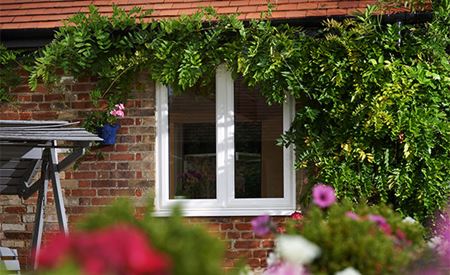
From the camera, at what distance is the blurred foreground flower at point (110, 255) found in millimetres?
1814

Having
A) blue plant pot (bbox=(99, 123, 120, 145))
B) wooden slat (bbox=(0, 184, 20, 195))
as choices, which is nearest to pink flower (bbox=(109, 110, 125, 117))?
blue plant pot (bbox=(99, 123, 120, 145))

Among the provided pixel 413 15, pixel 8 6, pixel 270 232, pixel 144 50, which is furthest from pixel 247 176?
pixel 270 232

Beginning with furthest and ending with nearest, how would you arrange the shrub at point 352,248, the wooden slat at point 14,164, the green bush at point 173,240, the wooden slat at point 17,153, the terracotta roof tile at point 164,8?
1. the terracotta roof tile at point 164,8
2. the wooden slat at point 14,164
3. the wooden slat at point 17,153
4. the shrub at point 352,248
5. the green bush at point 173,240

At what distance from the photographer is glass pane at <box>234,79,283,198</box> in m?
8.36

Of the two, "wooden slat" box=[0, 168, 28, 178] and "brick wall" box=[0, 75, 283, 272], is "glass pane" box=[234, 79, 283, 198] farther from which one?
"wooden slat" box=[0, 168, 28, 178]

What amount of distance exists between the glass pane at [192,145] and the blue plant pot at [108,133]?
1.86 ft

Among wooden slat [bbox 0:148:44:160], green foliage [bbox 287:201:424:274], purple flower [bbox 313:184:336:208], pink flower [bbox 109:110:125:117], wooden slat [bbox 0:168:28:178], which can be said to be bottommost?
green foliage [bbox 287:201:424:274]

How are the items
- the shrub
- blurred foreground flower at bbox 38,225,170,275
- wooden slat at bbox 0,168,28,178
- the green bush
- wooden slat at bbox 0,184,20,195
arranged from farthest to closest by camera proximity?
1. wooden slat at bbox 0,184,20,195
2. wooden slat at bbox 0,168,28,178
3. the shrub
4. the green bush
5. blurred foreground flower at bbox 38,225,170,275

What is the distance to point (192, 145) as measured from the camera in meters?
8.45

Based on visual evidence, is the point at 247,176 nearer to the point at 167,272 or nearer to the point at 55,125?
the point at 55,125

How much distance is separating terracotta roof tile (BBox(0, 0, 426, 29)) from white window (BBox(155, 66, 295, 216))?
0.68 m

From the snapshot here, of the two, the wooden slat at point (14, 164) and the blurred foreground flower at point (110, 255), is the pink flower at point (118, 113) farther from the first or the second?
the blurred foreground flower at point (110, 255)

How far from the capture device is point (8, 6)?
9125 mm

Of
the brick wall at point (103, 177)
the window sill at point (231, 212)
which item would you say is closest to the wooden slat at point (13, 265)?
the brick wall at point (103, 177)
